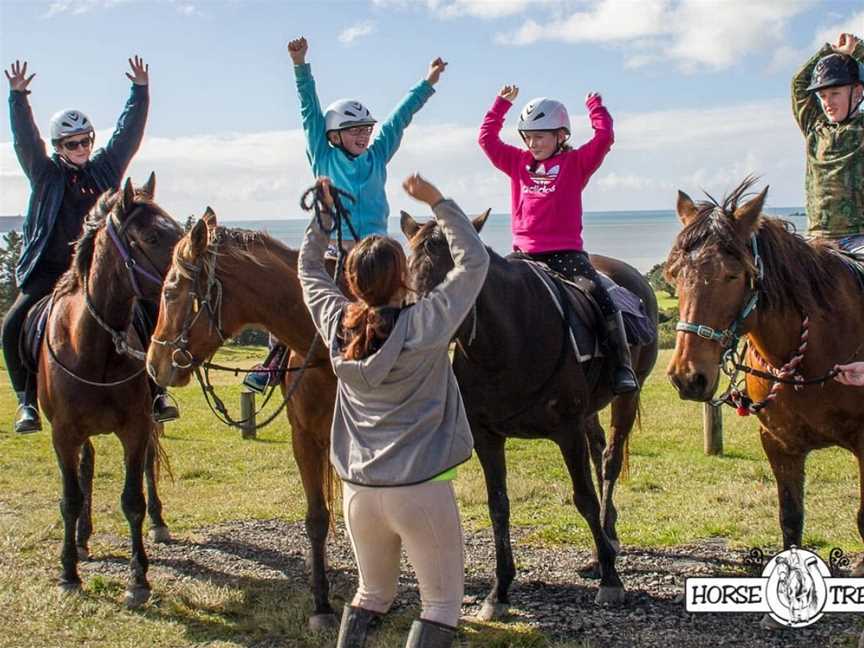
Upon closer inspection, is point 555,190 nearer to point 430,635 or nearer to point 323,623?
point 323,623

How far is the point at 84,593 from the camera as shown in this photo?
685 centimetres

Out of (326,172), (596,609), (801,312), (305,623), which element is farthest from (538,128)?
(305,623)

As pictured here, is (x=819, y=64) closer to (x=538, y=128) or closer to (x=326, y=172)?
(x=538, y=128)

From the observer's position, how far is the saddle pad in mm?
7327

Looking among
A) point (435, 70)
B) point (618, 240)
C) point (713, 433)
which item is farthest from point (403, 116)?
point (618, 240)

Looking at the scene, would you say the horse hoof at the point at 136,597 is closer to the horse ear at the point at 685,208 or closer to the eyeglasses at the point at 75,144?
the eyeglasses at the point at 75,144

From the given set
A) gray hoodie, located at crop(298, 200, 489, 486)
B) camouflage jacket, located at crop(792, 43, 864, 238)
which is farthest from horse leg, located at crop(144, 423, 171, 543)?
camouflage jacket, located at crop(792, 43, 864, 238)

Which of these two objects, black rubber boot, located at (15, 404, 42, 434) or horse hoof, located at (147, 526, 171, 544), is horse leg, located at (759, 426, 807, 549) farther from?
black rubber boot, located at (15, 404, 42, 434)

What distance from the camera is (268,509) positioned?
9.29 m

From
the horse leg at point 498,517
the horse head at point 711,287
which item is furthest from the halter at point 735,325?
the horse leg at point 498,517

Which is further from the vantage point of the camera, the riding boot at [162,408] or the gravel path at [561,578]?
the riding boot at [162,408]

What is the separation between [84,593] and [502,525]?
3.15m

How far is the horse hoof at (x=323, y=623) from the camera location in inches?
232

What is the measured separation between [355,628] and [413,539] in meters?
0.48
